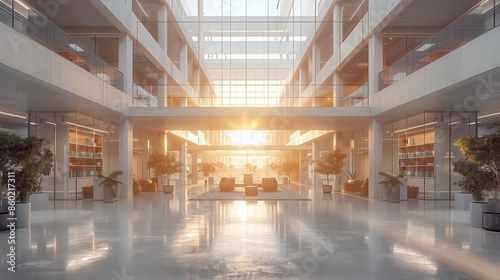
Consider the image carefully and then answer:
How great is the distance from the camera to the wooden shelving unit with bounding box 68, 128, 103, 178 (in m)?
22.7

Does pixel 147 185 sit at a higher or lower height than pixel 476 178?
lower

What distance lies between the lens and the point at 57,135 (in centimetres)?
2222

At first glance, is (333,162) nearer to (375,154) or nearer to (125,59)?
(375,154)

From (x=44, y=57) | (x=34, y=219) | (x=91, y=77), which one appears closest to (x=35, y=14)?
(x=44, y=57)

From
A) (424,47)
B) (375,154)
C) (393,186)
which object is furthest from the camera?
(375,154)

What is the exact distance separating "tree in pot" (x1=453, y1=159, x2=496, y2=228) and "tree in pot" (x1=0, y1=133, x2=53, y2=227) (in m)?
12.1

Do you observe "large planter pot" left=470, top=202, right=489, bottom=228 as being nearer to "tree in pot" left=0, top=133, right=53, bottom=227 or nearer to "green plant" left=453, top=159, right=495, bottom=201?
"green plant" left=453, top=159, right=495, bottom=201

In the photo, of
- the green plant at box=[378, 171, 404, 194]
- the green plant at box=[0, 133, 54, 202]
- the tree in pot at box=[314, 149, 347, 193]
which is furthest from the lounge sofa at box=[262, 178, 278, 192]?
the green plant at box=[0, 133, 54, 202]

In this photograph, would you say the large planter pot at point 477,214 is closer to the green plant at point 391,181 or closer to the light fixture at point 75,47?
the green plant at point 391,181

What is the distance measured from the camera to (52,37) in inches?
637

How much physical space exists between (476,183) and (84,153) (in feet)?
60.2

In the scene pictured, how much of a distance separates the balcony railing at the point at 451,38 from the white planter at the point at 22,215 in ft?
44.8

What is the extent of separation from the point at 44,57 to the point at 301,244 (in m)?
9.96

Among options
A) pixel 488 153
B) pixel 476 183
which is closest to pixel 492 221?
pixel 488 153
